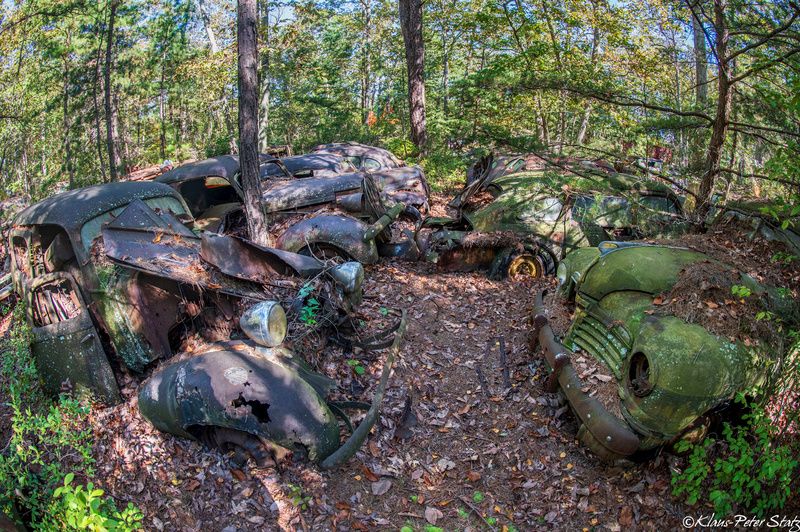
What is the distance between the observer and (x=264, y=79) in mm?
18969

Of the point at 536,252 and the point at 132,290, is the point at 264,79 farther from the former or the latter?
the point at 132,290

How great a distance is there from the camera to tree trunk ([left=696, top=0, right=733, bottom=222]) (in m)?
5.24

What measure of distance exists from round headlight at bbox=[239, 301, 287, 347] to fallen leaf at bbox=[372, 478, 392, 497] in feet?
4.51

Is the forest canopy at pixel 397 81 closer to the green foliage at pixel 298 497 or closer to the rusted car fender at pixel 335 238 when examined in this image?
the rusted car fender at pixel 335 238

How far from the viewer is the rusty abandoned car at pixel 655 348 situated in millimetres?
3428

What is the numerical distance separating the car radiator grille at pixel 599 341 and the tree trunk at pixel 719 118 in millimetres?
2480

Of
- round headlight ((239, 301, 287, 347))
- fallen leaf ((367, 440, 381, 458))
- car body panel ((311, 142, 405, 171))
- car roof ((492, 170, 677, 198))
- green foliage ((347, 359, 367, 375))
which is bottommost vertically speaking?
fallen leaf ((367, 440, 381, 458))

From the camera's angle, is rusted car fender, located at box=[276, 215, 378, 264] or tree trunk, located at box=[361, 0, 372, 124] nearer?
rusted car fender, located at box=[276, 215, 378, 264]

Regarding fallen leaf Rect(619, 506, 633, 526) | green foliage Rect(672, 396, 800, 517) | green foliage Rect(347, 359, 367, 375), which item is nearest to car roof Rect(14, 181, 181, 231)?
green foliage Rect(347, 359, 367, 375)

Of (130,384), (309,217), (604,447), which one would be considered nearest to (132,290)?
(130,384)

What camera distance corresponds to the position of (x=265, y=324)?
3990 mm

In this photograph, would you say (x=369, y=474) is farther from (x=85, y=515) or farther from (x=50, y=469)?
(x=50, y=469)

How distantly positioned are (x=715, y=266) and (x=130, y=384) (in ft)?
17.5

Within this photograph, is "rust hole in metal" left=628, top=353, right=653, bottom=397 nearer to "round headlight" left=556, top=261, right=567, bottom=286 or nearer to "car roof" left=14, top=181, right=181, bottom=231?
"round headlight" left=556, top=261, right=567, bottom=286
